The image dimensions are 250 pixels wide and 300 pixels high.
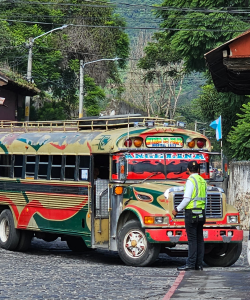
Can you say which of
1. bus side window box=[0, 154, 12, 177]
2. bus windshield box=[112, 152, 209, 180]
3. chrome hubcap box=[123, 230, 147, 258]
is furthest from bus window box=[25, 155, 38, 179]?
chrome hubcap box=[123, 230, 147, 258]

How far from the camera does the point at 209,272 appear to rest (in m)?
12.2

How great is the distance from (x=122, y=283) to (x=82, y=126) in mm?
6026

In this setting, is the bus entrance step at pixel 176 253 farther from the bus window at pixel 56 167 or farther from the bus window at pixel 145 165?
the bus window at pixel 56 167

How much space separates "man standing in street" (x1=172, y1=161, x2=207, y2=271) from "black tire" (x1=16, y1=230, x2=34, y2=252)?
5.53 meters

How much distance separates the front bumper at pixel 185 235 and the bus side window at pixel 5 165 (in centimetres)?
528

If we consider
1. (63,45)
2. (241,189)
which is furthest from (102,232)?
(63,45)

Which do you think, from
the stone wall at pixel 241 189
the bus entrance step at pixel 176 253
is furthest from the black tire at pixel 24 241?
the stone wall at pixel 241 189

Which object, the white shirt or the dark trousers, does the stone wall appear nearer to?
the dark trousers

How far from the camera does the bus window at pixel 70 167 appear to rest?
51.4ft

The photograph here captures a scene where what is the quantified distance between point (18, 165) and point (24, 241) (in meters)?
1.68

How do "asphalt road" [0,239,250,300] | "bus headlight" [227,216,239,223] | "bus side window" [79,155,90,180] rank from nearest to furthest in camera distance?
"asphalt road" [0,239,250,300] → "bus headlight" [227,216,239,223] → "bus side window" [79,155,90,180]

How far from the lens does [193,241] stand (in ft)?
42.3

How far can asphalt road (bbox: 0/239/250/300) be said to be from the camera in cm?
982

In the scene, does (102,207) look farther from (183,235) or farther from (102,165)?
(183,235)
